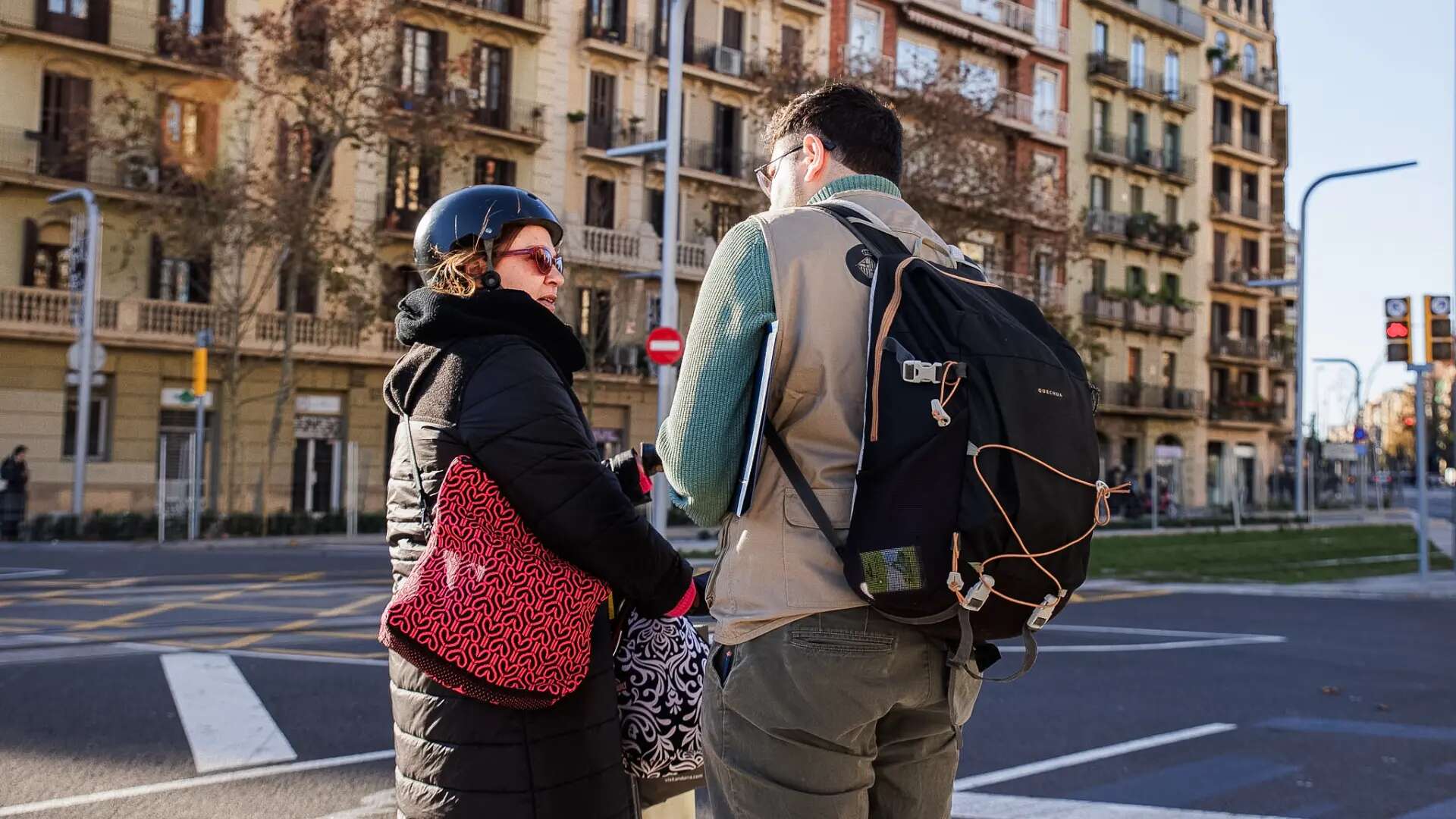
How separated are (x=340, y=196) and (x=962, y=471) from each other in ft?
109

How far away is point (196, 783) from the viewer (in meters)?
5.16

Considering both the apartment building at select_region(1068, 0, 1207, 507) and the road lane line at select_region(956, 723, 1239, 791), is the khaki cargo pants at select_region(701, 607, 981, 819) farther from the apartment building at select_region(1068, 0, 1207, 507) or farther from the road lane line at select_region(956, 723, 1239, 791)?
the apartment building at select_region(1068, 0, 1207, 507)

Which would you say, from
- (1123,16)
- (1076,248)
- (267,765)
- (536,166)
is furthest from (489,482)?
(1123,16)

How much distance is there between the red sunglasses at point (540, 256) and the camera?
111 inches

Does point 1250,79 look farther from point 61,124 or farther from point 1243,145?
point 61,124

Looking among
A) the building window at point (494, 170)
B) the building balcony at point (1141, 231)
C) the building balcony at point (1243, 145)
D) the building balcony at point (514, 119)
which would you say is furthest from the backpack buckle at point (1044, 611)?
the building balcony at point (1243, 145)

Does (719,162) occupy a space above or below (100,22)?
below

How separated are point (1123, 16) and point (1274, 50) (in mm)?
14223

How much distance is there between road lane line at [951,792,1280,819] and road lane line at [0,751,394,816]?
240cm

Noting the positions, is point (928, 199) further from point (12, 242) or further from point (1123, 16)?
point (1123, 16)

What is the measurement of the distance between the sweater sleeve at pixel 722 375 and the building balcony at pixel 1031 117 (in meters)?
46.1

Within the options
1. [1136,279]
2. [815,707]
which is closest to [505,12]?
[1136,279]

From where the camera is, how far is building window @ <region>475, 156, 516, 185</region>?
118ft

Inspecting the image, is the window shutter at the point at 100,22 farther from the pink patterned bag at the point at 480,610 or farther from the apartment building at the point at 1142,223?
the apartment building at the point at 1142,223
